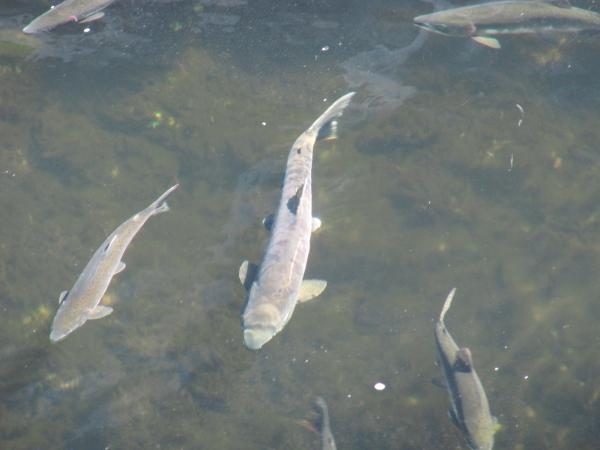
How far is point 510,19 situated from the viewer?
6.60 meters

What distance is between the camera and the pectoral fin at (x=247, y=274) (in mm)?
4926

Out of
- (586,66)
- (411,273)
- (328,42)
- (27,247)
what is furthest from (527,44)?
(27,247)

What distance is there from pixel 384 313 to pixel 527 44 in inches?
195

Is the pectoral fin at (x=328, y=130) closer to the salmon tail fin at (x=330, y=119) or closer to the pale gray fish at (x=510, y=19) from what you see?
the salmon tail fin at (x=330, y=119)

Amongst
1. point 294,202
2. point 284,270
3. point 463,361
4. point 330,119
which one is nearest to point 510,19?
point 330,119

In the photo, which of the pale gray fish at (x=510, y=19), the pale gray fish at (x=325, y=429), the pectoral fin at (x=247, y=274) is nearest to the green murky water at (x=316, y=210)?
the pale gray fish at (x=325, y=429)

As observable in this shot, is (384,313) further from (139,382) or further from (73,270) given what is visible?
(73,270)

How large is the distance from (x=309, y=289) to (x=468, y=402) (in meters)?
1.95

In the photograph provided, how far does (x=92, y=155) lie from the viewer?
7.46 meters

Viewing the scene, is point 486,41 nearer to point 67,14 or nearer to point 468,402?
point 468,402

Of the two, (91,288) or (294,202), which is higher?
(294,202)

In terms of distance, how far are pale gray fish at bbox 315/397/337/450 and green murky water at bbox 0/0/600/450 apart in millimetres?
282

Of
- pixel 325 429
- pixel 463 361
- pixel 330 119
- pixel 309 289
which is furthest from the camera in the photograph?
pixel 330 119

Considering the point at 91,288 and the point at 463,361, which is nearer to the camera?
the point at 91,288
